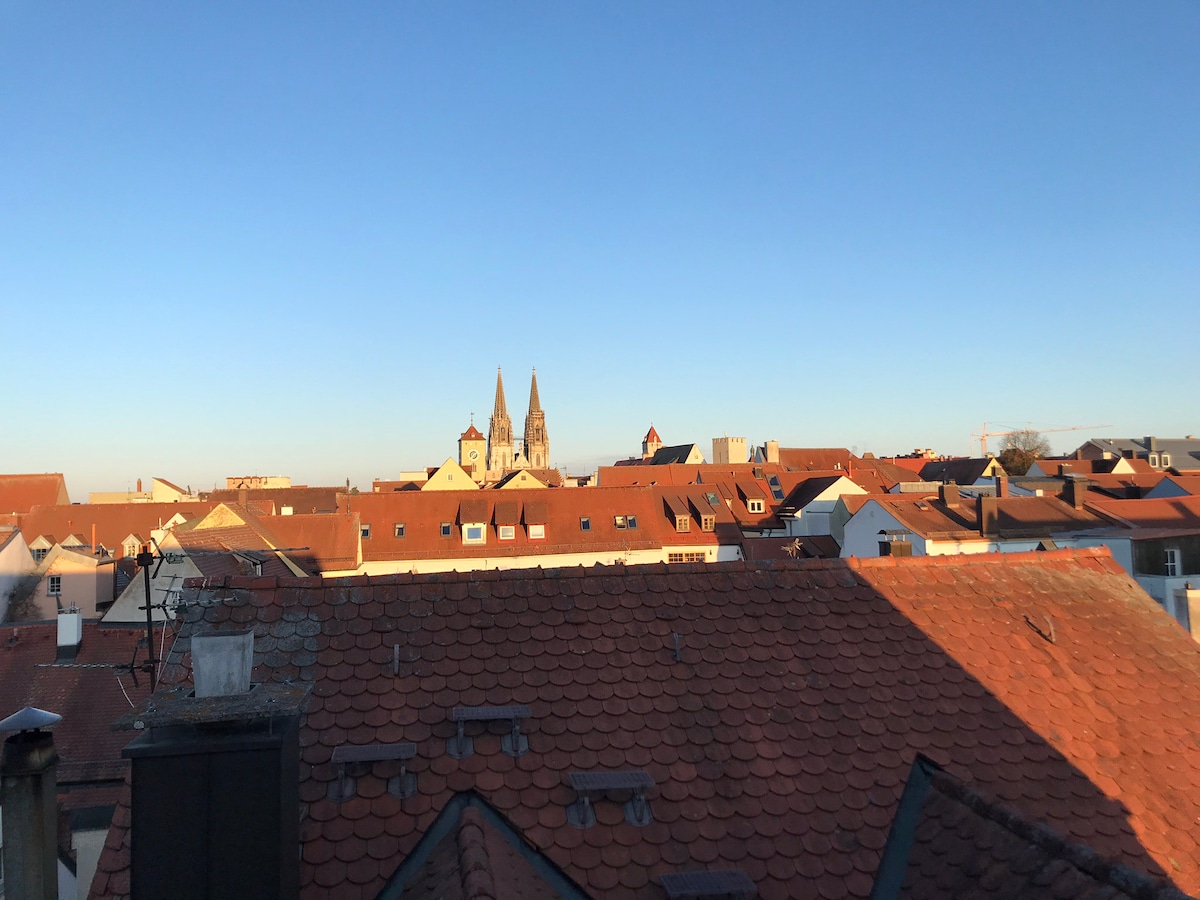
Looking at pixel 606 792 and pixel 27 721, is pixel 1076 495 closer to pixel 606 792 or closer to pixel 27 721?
pixel 606 792

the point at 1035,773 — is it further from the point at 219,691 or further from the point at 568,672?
the point at 219,691

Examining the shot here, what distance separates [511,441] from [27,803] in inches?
5878

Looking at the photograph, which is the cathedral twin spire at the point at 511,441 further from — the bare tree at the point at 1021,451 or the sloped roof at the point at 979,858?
the sloped roof at the point at 979,858

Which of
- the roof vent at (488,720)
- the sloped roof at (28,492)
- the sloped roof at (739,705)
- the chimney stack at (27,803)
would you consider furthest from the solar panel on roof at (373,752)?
the sloped roof at (28,492)

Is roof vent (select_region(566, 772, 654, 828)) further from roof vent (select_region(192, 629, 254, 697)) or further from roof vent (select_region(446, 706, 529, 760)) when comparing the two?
roof vent (select_region(192, 629, 254, 697))

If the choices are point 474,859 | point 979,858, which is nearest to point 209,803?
point 474,859

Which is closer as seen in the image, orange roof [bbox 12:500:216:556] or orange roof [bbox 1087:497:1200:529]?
orange roof [bbox 1087:497:1200:529]

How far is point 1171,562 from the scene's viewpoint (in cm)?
2814

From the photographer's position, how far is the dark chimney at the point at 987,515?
38.1 metres

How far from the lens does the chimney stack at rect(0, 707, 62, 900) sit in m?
Answer: 5.16

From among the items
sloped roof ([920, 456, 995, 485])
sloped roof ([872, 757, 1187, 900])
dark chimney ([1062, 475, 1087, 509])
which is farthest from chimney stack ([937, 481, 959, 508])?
sloped roof ([920, 456, 995, 485])

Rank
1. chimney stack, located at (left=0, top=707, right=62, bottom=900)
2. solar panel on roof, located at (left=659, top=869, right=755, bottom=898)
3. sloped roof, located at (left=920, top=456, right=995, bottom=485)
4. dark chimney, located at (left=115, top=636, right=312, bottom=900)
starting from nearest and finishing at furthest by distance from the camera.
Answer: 1. dark chimney, located at (left=115, top=636, right=312, bottom=900)
2. chimney stack, located at (left=0, top=707, right=62, bottom=900)
3. solar panel on roof, located at (left=659, top=869, right=755, bottom=898)
4. sloped roof, located at (left=920, top=456, right=995, bottom=485)

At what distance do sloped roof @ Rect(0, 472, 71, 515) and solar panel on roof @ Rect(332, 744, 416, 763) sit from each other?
77182mm

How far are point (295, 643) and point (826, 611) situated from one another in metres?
5.04
